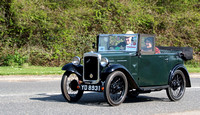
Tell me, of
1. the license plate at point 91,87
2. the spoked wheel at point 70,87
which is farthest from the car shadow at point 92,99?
the license plate at point 91,87

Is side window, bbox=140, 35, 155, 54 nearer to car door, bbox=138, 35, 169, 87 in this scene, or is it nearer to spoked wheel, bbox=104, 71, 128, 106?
car door, bbox=138, 35, 169, 87

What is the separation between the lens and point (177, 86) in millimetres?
9484

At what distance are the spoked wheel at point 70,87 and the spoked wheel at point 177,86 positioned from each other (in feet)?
7.89

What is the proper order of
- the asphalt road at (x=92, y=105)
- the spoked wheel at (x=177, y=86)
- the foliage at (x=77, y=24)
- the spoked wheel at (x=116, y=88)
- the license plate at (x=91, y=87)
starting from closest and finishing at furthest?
the asphalt road at (x=92, y=105) < the spoked wheel at (x=116, y=88) < the license plate at (x=91, y=87) < the spoked wheel at (x=177, y=86) < the foliage at (x=77, y=24)

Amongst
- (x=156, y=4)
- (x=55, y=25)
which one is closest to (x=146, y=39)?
(x=55, y=25)

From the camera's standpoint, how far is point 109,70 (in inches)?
306

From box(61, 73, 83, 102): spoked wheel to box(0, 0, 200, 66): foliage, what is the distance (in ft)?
38.4

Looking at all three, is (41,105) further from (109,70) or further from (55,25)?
(55,25)

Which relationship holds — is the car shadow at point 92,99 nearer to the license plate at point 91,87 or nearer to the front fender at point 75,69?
the license plate at point 91,87

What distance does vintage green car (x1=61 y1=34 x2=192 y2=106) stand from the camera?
8.03m

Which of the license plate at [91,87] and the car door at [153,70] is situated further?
the car door at [153,70]

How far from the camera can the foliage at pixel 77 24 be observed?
20453mm

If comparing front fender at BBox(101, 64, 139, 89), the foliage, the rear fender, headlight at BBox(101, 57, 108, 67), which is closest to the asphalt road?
front fender at BBox(101, 64, 139, 89)

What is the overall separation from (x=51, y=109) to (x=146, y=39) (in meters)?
3.15
